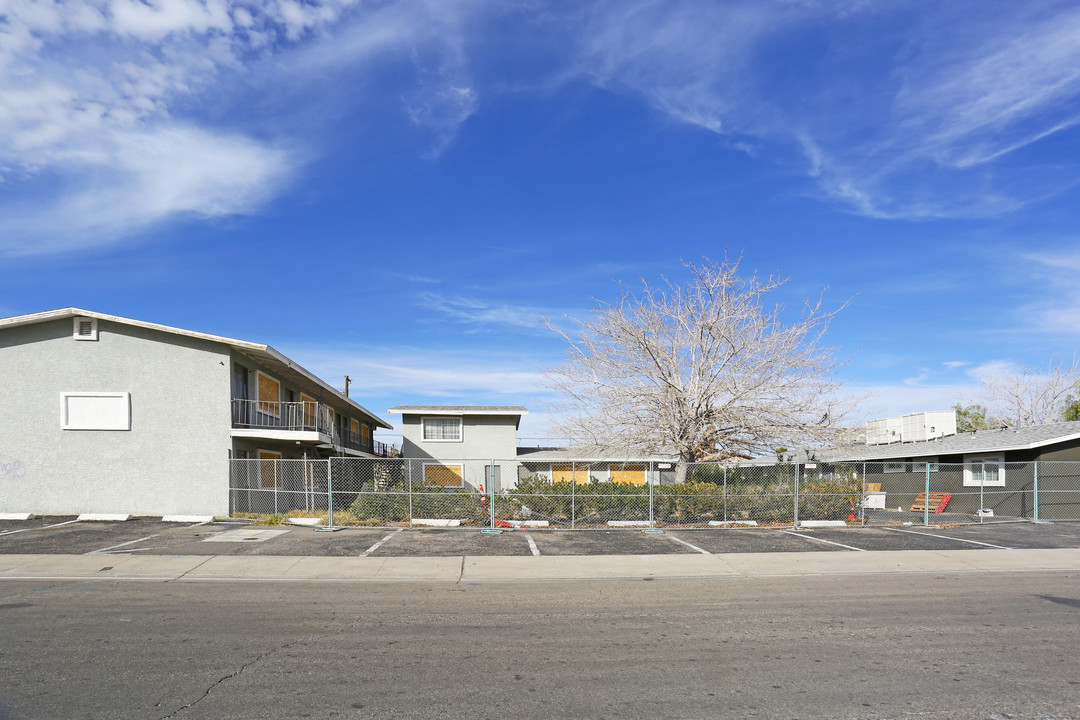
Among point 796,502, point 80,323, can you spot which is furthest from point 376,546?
point 80,323

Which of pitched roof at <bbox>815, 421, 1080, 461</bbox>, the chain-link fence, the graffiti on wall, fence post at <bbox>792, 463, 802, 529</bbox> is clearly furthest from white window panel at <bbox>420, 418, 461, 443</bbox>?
fence post at <bbox>792, 463, 802, 529</bbox>

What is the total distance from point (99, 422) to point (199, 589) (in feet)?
41.0

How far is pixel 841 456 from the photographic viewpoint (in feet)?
117

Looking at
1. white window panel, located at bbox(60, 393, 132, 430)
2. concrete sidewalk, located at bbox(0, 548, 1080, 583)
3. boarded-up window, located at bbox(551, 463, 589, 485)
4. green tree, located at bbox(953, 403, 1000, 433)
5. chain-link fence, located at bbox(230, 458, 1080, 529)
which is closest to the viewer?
concrete sidewalk, located at bbox(0, 548, 1080, 583)

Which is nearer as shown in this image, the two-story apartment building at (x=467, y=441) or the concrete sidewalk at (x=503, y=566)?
the concrete sidewalk at (x=503, y=566)

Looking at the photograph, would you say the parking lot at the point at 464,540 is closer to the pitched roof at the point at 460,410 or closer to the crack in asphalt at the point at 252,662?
the crack in asphalt at the point at 252,662

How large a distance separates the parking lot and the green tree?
4466 centimetres

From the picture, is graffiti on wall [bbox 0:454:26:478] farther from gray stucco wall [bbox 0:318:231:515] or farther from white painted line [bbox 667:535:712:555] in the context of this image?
white painted line [bbox 667:535:712:555]

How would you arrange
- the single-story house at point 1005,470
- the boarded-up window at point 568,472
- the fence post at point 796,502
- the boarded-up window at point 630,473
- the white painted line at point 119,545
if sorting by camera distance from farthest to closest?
the boarded-up window at point 568,472
the boarded-up window at point 630,473
the single-story house at point 1005,470
the fence post at point 796,502
the white painted line at point 119,545

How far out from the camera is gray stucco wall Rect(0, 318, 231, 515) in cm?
2014

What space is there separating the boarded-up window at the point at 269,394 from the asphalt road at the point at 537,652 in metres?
13.7

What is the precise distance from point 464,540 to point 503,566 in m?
3.03

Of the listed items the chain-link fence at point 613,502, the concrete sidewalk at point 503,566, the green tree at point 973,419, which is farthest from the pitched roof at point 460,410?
the green tree at point 973,419

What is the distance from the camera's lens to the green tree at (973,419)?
188 feet
